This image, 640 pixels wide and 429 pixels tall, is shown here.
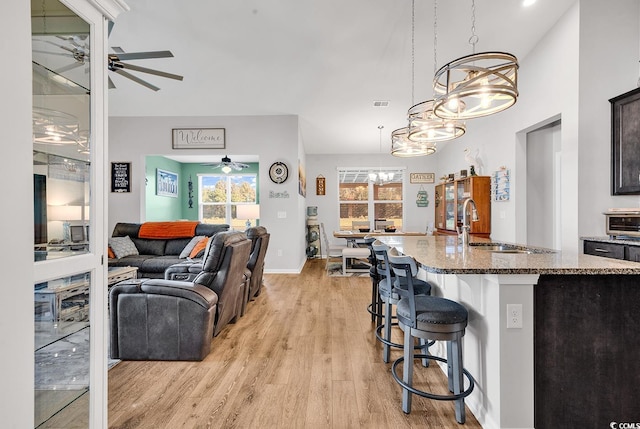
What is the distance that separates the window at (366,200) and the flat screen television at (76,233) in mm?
7288

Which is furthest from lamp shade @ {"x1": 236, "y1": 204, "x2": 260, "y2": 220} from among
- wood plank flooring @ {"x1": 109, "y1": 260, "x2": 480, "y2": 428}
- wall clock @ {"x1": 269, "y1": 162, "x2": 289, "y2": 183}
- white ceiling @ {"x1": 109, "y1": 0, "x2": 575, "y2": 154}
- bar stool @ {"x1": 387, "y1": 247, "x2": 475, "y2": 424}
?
bar stool @ {"x1": 387, "y1": 247, "x2": 475, "y2": 424}

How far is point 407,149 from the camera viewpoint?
360 centimetres

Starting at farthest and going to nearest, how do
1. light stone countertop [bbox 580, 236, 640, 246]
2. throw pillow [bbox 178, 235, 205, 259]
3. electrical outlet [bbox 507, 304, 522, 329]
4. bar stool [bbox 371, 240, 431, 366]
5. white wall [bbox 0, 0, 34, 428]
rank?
throw pillow [bbox 178, 235, 205, 259], light stone countertop [bbox 580, 236, 640, 246], bar stool [bbox 371, 240, 431, 366], electrical outlet [bbox 507, 304, 522, 329], white wall [bbox 0, 0, 34, 428]

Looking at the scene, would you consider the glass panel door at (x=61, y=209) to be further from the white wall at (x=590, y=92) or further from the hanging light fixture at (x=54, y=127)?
the white wall at (x=590, y=92)

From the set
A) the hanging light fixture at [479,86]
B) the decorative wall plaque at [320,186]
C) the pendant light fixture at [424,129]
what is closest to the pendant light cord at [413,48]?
the pendant light fixture at [424,129]

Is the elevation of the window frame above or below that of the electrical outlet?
above

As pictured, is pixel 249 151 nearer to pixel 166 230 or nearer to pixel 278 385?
pixel 166 230

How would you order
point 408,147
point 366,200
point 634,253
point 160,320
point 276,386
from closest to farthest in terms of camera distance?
point 276,386
point 160,320
point 634,253
point 408,147
point 366,200

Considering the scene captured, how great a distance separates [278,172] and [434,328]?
183 inches

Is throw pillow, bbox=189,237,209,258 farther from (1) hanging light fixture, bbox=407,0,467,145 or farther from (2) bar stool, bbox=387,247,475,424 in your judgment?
(2) bar stool, bbox=387,247,475,424

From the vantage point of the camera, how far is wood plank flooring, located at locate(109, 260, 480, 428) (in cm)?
175

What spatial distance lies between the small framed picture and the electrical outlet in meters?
7.50

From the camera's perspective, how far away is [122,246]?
4.68 meters

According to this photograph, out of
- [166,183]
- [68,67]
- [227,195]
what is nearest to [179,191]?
[166,183]
